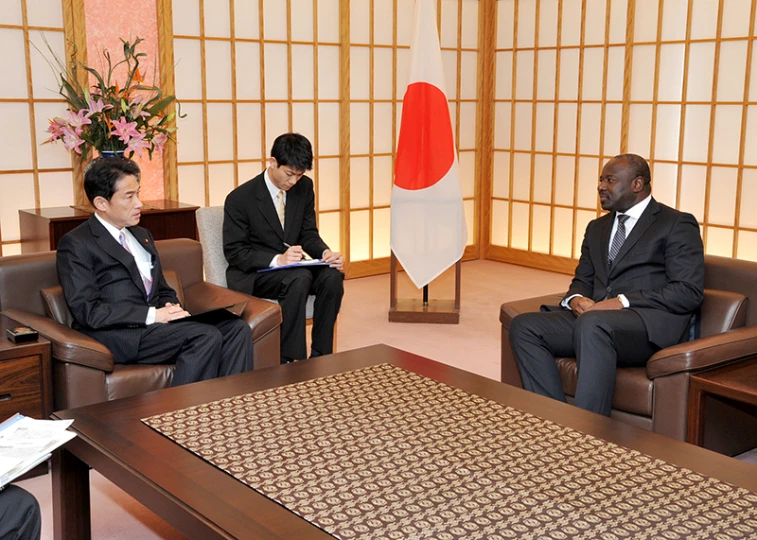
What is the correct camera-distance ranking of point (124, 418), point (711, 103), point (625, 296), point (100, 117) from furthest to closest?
1. point (711, 103)
2. point (100, 117)
3. point (625, 296)
4. point (124, 418)

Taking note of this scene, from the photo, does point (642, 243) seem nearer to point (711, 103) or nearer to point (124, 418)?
point (124, 418)

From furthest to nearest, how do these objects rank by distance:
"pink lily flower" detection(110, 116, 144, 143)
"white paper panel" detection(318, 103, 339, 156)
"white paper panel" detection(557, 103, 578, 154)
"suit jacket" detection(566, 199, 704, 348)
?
"white paper panel" detection(557, 103, 578, 154)
"white paper panel" detection(318, 103, 339, 156)
"pink lily flower" detection(110, 116, 144, 143)
"suit jacket" detection(566, 199, 704, 348)

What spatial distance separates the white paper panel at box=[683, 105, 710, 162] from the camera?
5.64 meters

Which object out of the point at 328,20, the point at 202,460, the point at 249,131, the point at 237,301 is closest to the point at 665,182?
the point at 328,20

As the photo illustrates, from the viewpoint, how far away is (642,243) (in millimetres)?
3285

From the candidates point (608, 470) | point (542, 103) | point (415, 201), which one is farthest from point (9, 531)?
point (542, 103)

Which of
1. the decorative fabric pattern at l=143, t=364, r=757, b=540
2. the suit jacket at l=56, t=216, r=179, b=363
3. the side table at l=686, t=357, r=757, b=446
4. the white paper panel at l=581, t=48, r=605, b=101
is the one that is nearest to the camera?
the decorative fabric pattern at l=143, t=364, r=757, b=540

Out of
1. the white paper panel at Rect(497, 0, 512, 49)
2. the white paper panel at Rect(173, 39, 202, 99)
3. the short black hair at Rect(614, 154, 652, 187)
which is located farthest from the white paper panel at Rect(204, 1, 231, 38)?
the short black hair at Rect(614, 154, 652, 187)

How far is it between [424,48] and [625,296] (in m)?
2.31

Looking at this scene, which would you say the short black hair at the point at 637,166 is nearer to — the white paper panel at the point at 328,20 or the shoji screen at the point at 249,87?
the shoji screen at the point at 249,87

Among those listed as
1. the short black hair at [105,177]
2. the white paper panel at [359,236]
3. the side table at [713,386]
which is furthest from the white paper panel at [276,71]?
the side table at [713,386]

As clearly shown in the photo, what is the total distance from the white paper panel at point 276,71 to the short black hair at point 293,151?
198 centimetres

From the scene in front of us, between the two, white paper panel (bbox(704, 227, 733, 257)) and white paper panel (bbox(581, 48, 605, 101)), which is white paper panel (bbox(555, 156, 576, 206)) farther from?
white paper panel (bbox(704, 227, 733, 257))

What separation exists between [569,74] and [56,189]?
362 cm
